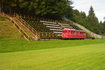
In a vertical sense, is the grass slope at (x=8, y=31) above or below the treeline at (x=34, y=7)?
below

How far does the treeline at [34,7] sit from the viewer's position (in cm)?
4769

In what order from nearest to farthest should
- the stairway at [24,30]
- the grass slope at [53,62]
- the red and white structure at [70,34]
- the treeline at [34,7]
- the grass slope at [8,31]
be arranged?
1. the grass slope at [53,62]
2. the grass slope at [8,31]
3. the stairway at [24,30]
4. the red and white structure at [70,34]
5. the treeline at [34,7]

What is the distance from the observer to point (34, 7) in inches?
1934

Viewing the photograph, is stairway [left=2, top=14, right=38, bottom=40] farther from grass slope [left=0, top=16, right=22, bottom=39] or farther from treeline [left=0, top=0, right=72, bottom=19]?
treeline [left=0, top=0, right=72, bottom=19]

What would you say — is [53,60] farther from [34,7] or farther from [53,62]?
[34,7]

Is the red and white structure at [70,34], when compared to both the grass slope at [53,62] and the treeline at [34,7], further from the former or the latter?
the grass slope at [53,62]

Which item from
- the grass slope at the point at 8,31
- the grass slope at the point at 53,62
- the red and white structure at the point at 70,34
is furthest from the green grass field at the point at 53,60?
the red and white structure at the point at 70,34

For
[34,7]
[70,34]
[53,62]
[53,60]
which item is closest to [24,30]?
[70,34]

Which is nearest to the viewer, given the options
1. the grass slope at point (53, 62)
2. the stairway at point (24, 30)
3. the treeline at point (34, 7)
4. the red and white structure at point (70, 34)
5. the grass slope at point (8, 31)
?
the grass slope at point (53, 62)

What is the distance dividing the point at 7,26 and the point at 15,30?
1.83 meters

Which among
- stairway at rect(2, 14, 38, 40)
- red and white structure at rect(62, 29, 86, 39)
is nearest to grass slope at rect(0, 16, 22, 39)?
stairway at rect(2, 14, 38, 40)

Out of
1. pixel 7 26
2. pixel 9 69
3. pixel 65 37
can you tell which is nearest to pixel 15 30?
pixel 7 26

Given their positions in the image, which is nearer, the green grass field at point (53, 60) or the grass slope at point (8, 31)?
the green grass field at point (53, 60)

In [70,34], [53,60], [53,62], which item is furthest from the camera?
[70,34]
